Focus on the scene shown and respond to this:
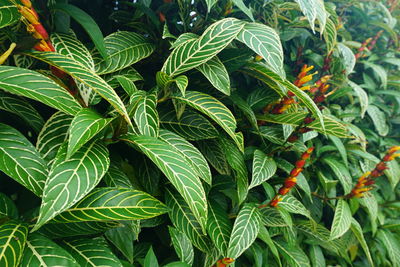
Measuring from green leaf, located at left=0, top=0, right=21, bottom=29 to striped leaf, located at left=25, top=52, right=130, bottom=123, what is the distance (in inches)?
3.5

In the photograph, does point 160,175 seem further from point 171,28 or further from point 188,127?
point 171,28

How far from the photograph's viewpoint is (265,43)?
2.88 ft

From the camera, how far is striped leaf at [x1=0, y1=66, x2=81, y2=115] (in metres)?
0.64

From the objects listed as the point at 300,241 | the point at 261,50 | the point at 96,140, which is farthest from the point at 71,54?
the point at 300,241

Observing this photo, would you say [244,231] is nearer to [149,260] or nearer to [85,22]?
[149,260]

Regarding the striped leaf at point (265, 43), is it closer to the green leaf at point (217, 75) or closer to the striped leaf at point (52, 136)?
the green leaf at point (217, 75)

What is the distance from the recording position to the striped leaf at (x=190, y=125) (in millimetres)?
1001

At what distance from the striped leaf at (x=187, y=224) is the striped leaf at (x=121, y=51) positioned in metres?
0.47

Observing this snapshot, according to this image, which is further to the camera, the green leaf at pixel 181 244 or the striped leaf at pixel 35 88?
the green leaf at pixel 181 244

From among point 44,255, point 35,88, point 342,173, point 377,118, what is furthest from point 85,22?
point 377,118

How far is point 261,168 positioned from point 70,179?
0.65m

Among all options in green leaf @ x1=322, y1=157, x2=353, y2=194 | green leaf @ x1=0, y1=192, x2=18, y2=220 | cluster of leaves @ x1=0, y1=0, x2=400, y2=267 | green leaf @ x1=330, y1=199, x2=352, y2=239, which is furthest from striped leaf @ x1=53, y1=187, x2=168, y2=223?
green leaf @ x1=322, y1=157, x2=353, y2=194

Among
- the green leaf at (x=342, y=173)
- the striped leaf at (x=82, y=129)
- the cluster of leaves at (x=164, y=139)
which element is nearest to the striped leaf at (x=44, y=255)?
the cluster of leaves at (x=164, y=139)

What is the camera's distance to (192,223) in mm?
970
